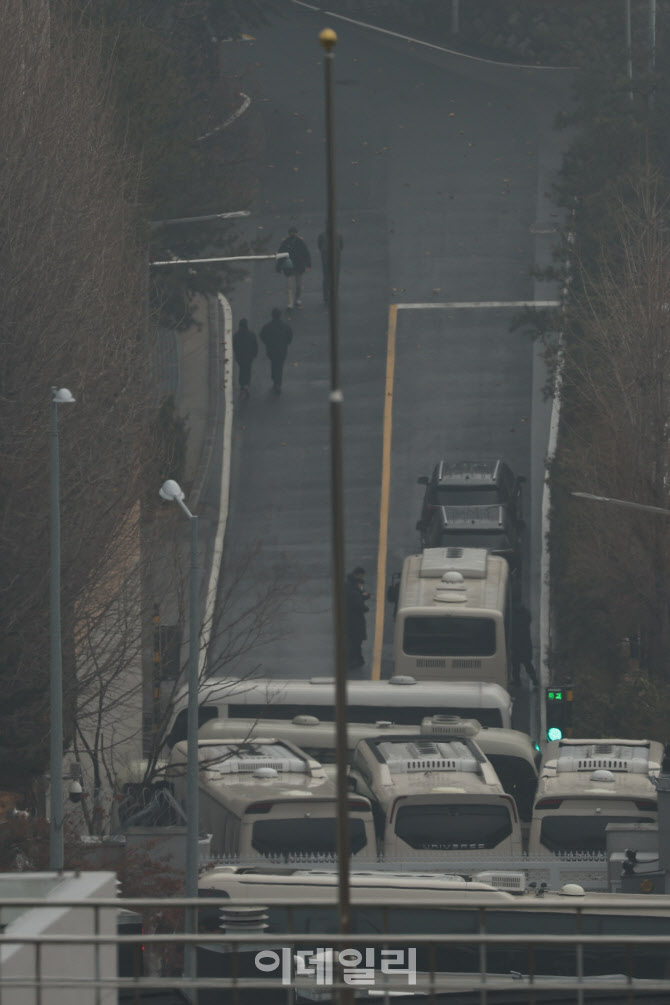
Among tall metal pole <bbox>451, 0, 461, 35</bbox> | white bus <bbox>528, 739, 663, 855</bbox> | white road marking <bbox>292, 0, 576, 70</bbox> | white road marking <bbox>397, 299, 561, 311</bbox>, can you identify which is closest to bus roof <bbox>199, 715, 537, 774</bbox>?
white bus <bbox>528, 739, 663, 855</bbox>

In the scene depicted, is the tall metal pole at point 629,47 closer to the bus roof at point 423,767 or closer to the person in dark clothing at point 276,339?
the person in dark clothing at point 276,339

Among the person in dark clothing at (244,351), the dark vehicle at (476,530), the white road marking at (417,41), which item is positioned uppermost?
the white road marking at (417,41)

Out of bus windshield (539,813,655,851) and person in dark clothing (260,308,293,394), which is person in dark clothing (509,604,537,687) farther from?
person in dark clothing (260,308,293,394)

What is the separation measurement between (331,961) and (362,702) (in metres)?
19.8

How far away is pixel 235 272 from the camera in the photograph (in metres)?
46.9

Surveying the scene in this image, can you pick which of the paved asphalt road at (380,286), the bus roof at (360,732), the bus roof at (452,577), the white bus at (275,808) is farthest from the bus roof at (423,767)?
the paved asphalt road at (380,286)

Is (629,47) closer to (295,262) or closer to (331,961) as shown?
(295,262)

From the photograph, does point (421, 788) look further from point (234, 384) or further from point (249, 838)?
point (234, 384)

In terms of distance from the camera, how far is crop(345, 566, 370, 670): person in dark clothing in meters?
36.1

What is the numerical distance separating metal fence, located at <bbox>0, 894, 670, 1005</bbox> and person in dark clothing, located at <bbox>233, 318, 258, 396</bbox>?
94.3ft

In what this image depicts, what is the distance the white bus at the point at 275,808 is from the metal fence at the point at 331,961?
7.97 feet

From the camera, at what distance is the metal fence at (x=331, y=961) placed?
318 inches

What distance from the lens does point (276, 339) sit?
47219mm

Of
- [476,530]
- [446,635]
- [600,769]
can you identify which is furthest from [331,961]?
[476,530]
